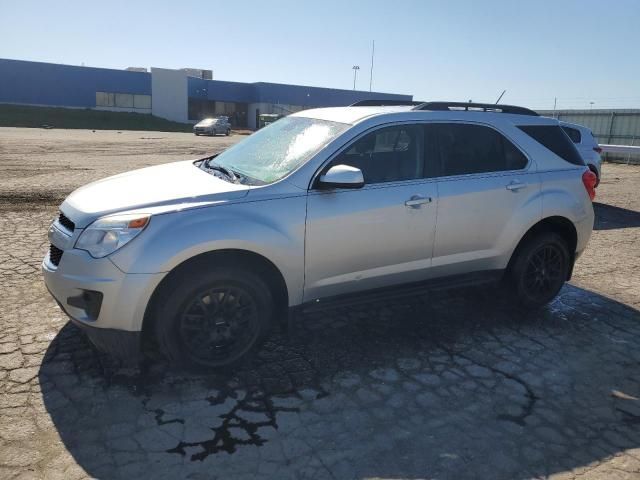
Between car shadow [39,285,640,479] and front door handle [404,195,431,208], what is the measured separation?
2.65ft

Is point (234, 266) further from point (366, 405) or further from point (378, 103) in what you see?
point (378, 103)

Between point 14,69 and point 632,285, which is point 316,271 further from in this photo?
point 14,69

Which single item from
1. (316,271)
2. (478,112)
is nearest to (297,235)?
(316,271)

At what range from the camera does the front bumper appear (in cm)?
324

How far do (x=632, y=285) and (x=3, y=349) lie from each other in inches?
254

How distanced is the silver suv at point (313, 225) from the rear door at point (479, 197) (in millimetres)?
13

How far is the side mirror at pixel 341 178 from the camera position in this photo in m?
3.66

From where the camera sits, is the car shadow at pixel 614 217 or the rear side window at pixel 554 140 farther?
the car shadow at pixel 614 217

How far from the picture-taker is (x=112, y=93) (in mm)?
58875

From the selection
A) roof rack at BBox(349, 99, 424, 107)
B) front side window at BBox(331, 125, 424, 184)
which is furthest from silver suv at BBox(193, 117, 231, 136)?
front side window at BBox(331, 125, 424, 184)

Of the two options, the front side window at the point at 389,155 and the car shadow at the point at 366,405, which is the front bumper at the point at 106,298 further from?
the front side window at the point at 389,155

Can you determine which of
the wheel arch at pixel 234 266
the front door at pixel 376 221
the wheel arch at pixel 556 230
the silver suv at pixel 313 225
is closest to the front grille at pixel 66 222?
the silver suv at pixel 313 225

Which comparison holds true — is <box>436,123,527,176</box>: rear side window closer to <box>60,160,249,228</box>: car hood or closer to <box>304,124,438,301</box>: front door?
<box>304,124,438,301</box>: front door

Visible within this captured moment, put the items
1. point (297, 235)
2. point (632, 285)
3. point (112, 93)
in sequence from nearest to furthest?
1. point (297, 235)
2. point (632, 285)
3. point (112, 93)
